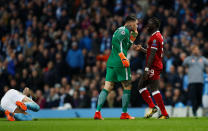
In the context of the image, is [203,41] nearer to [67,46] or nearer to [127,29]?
[67,46]

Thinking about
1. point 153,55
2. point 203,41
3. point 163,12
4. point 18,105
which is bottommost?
point 18,105

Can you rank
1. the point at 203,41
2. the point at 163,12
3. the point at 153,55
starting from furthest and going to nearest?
the point at 163,12 → the point at 203,41 → the point at 153,55

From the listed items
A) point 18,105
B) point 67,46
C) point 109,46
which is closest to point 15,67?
point 67,46

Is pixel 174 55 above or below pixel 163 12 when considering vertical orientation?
below

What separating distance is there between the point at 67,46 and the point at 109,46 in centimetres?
213

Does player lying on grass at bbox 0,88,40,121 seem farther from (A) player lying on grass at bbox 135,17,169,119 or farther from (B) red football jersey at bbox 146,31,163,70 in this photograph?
(B) red football jersey at bbox 146,31,163,70

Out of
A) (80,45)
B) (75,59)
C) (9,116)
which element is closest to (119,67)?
(9,116)

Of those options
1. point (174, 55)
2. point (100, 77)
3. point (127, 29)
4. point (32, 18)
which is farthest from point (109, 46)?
point (127, 29)

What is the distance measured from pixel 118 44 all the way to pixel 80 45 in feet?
35.4

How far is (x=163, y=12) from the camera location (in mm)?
21125

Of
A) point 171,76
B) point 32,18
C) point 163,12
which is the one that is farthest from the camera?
point 32,18

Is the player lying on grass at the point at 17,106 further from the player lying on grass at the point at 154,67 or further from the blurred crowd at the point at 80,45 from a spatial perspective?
the blurred crowd at the point at 80,45

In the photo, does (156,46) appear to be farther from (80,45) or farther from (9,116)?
(80,45)

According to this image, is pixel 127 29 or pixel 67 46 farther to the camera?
pixel 67 46
